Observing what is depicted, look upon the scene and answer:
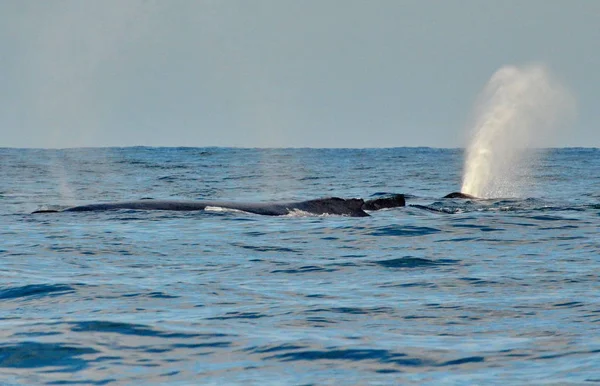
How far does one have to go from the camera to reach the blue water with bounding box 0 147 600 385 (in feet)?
22.8

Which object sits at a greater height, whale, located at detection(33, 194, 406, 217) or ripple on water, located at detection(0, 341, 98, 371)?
whale, located at detection(33, 194, 406, 217)

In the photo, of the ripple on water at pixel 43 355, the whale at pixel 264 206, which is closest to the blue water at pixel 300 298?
the ripple on water at pixel 43 355

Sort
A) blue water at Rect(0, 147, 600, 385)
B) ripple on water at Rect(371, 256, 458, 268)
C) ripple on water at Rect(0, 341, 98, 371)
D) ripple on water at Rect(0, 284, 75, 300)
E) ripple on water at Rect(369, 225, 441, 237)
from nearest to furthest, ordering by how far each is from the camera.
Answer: blue water at Rect(0, 147, 600, 385) < ripple on water at Rect(0, 341, 98, 371) < ripple on water at Rect(0, 284, 75, 300) < ripple on water at Rect(371, 256, 458, 268) < ripple on water at Rect(369, 225, 441, 237)

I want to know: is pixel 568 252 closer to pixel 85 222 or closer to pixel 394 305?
pixel 394 305

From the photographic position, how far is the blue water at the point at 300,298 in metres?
6.95

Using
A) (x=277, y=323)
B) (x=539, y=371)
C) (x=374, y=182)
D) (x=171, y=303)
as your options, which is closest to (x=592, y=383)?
(x=539, y=371)

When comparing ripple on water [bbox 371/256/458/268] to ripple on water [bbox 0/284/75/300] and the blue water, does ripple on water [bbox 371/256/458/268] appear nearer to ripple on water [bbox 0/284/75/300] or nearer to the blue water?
the blue water

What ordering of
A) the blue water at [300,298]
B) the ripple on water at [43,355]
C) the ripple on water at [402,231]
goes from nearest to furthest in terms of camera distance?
the blue water at [300,298] < the ripple on water at [43,355] < the ripple on water at [402,231]

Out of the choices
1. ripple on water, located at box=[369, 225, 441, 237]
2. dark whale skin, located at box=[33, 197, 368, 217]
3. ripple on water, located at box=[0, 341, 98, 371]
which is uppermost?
dark whale skin, located at box=[33, 197, 368, 217]

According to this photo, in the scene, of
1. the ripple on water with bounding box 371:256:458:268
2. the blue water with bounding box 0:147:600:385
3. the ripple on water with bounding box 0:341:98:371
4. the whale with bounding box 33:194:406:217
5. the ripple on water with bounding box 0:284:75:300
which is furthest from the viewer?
the whale with bounding box 33:194:406:217

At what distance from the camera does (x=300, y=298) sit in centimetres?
980

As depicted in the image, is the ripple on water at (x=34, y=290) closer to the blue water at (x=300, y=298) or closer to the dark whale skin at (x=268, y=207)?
the blue water at (x=300, y=298)

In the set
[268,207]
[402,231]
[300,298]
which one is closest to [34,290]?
[300,298]

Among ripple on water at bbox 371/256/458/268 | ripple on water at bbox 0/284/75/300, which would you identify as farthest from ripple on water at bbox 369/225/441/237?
ripple on water at bbox 0/284/75/300
